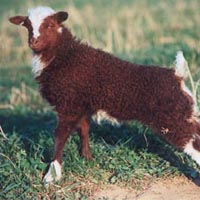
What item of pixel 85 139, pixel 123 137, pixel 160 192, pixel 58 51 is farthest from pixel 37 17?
pixel 160 192

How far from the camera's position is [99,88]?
6125 mm

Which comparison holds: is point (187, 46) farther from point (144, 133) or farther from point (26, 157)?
point (26, 157)

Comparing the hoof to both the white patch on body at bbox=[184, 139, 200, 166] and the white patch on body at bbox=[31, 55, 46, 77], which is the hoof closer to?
the white patch on body at bbox=[31, 55, 46, 77]

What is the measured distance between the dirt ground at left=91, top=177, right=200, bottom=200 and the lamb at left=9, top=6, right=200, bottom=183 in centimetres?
32

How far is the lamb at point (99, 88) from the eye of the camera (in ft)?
19.4

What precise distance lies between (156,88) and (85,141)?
1074 mm

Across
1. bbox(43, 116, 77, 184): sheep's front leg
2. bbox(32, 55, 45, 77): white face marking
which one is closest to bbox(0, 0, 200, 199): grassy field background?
bbox(43, 116, 77, 184): sheep's front leg

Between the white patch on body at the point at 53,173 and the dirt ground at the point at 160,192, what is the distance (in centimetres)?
43

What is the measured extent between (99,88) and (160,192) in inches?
44.9

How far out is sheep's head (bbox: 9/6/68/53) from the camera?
6.20 meters

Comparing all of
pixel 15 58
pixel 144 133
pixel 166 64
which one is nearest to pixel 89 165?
pixel 144 133

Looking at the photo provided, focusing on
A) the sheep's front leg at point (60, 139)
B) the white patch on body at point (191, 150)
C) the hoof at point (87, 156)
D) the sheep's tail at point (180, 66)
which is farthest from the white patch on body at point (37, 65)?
the white patch on body at point (191, 150)

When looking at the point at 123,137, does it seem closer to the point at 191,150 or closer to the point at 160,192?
the point at 160,192

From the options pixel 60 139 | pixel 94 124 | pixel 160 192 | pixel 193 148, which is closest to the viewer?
pixel 193 148
